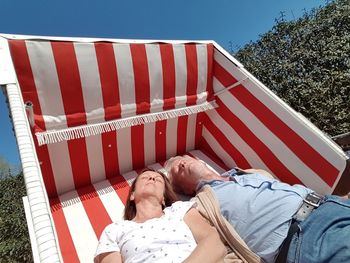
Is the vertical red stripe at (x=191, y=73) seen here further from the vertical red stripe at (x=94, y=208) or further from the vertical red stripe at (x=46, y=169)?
the vertical red stripe at (x=46, y=169)

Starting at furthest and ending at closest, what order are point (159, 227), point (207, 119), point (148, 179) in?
point (207, 119) < point (148, 179) < point (159, 227)

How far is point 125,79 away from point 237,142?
982 mm

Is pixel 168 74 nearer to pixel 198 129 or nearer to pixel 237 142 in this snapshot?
pixel 198 129

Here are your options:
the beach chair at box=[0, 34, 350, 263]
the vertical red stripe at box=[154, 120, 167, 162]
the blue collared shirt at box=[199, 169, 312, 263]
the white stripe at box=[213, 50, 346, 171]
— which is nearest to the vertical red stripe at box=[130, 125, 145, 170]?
the beach chair at box=[0, 34, 350, 263]

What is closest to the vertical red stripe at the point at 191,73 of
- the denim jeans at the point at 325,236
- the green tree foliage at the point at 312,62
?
the denim jeans at the point at 325,236

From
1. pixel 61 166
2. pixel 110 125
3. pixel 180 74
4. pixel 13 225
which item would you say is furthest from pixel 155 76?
pixel 13 225

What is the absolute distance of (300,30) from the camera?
585 cm

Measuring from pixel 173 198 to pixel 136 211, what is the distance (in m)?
0.25

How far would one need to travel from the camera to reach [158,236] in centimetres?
142

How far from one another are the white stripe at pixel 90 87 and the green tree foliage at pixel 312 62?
3561 millimetres

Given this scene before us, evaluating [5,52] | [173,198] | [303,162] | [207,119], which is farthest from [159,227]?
[207,119]

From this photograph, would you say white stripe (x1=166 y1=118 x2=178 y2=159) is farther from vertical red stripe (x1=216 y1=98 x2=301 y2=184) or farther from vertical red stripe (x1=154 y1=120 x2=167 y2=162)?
vertical red stripe (x1=216 y1=98 x2=301 y2=184)

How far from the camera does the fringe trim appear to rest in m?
1.95

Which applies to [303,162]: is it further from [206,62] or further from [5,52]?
[5,52]
